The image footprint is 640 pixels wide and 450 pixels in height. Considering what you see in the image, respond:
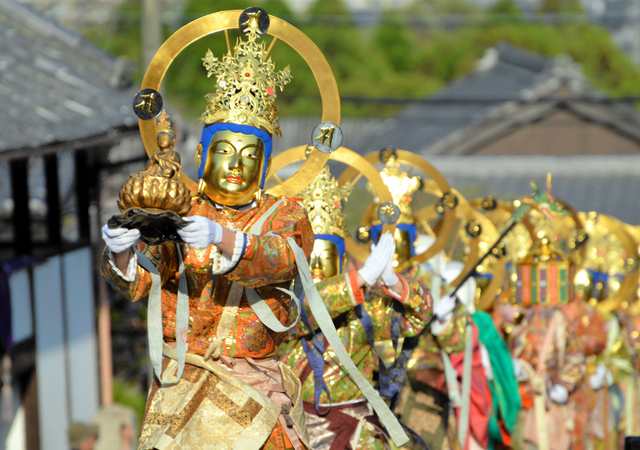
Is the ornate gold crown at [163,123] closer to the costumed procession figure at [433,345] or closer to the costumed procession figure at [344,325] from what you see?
the costumed procession figure at [344,325]

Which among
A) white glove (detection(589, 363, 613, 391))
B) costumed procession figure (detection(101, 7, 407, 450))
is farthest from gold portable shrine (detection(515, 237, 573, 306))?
costumed procession figure (detection(101, 7, 407, 450))

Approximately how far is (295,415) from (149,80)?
5.35 ft

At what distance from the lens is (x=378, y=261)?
4316 mm

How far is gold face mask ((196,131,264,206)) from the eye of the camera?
352cm

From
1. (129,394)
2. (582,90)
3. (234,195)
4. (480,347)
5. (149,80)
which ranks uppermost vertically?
(582,90)

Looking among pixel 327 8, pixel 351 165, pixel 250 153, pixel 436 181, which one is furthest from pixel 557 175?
pixel 327 8

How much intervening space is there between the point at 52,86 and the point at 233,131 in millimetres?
3928

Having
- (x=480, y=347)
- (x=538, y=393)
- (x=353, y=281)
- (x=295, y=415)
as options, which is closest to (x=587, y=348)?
(x=538, y=393)

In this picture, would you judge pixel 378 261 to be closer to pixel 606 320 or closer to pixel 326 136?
pixel 326 136

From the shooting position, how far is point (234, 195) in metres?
3.54

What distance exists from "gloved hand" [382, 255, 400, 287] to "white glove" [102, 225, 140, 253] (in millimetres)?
1711

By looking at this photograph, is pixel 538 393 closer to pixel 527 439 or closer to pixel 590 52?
pixel 527 439

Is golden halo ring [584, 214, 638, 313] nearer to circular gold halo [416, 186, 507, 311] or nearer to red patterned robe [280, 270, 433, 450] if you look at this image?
→ circular gold halo [416, 186, 507, 311]

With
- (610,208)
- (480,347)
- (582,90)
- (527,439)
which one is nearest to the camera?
(480,347)
